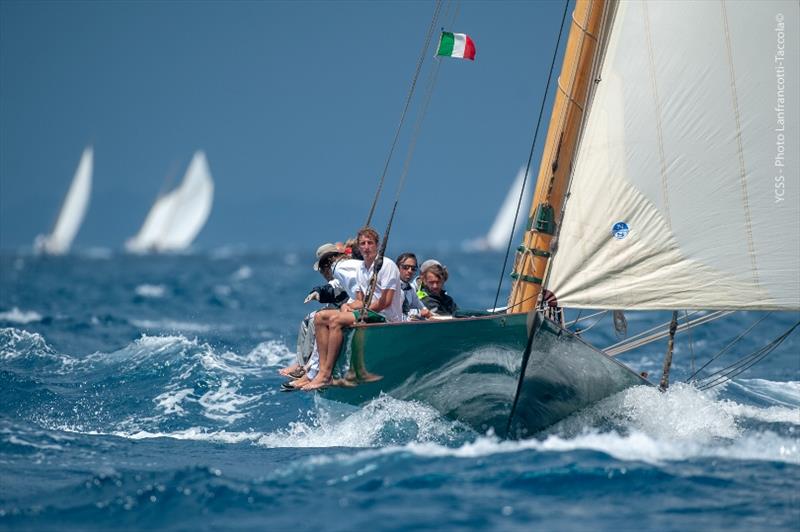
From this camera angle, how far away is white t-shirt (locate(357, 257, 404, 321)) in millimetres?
9133

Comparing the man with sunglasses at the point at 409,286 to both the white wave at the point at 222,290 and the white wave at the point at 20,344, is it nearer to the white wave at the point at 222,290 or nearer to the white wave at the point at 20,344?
the white wave at the point at 20,344

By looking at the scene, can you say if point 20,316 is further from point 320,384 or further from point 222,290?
point 320,384

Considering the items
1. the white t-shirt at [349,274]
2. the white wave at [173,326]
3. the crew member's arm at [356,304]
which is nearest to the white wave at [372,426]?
the crew member's arm at [356,304]

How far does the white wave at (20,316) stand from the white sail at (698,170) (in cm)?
1515

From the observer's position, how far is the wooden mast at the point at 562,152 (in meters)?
8.76

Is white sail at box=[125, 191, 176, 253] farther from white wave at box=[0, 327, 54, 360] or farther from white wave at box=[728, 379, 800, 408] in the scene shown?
white wave at box=[728, 379, 800, 408]

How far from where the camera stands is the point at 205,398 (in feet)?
39.7

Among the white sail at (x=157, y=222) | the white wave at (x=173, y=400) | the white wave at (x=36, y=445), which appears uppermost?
the white sail at (x=157, y=222)

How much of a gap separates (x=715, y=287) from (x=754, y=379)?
627 centimetres

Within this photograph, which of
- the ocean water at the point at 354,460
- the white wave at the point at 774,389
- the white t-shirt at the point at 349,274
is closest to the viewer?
the ocean water at the point at 354,460

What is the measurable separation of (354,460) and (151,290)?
2756 cm

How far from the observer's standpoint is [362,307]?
354 inches

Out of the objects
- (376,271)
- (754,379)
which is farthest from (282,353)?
(376,271)

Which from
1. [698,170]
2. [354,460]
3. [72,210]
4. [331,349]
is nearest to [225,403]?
[331,349]
